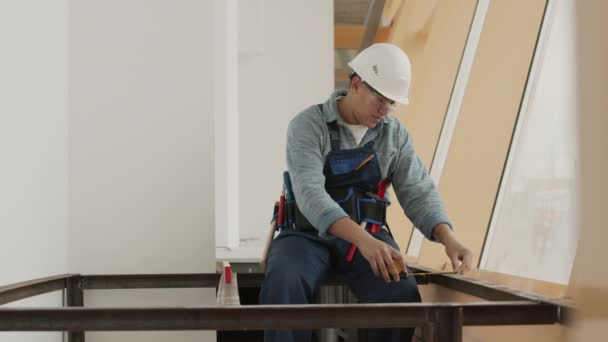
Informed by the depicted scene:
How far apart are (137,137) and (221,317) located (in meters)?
1.46

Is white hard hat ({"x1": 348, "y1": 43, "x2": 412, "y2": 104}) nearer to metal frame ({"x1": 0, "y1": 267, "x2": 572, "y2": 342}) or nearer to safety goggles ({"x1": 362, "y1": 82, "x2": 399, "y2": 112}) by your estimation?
safety goggles ({"x1": 362, "y1": 82, "x2": 399, "y2": 112})

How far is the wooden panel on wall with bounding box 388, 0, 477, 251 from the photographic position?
5262 mm

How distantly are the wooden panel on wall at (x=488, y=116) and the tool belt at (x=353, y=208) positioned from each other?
1.07 m

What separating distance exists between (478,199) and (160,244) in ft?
5.74

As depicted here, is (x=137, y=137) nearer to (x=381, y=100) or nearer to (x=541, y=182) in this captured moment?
(x=381, y=100)

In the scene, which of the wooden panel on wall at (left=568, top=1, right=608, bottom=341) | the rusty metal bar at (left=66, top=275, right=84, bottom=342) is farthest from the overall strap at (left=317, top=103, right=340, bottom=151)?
the wooden panel on wall at (left=568, top=1, right=608, bottom=341)

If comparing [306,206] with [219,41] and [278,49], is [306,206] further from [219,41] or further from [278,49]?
[278,49]

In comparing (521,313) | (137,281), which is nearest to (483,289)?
(521,313)

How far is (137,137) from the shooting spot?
299 cm

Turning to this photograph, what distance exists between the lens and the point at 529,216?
3309mm

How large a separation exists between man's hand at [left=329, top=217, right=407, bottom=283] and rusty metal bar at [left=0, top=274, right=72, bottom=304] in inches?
39.6

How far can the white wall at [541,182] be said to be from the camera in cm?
299

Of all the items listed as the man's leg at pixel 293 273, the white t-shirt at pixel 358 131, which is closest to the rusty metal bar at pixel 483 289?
the man's leg at pixel 293 273

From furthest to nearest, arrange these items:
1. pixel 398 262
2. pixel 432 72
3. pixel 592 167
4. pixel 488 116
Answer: pixel 432 72
pixel 488 116
pixel 398 262
pixel 592 167
